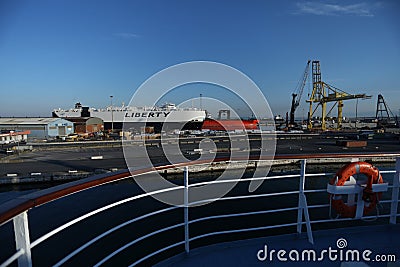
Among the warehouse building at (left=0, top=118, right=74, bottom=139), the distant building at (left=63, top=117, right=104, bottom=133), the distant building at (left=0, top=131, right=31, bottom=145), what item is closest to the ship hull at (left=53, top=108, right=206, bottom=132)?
the distant building at (left=63, top=117, right=104, bottom=133)

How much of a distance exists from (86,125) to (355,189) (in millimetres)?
32095

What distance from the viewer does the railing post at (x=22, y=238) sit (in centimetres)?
73

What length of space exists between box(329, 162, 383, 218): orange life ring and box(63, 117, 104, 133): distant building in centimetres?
3091

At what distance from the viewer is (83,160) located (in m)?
13.1

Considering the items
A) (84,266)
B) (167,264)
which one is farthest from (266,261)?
(84,266)

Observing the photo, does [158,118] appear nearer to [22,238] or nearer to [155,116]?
[155,116]

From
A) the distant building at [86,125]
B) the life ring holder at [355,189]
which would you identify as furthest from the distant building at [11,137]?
the life ring holder at [355,189]

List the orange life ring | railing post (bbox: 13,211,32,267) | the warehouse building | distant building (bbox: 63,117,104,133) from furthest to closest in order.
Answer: distant building (bbox: 63,117,104,133) < the warehouse building < the orange life ring < railing post (bbox: 13,211,32,267)

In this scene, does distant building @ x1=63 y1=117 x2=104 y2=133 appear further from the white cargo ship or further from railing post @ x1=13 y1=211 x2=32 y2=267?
railing post @ x1=13 y1=211 x2=32 y2=267

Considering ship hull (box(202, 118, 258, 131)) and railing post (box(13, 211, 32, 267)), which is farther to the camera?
ship hull (box(202, 118, 258, 131))

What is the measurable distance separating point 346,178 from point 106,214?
6.51m

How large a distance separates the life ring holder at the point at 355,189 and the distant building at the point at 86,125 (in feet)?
101

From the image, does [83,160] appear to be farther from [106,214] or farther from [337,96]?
[337,96]

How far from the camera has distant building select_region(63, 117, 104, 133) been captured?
29.2 m
